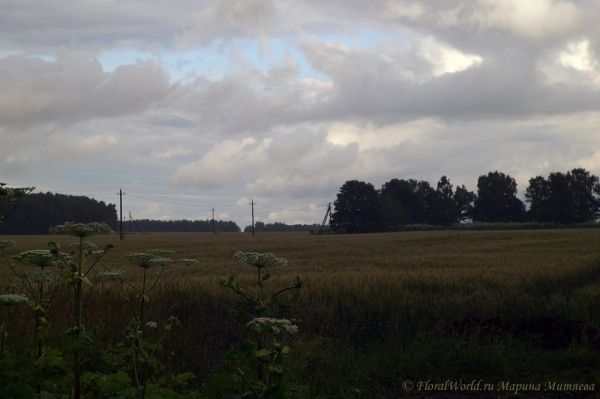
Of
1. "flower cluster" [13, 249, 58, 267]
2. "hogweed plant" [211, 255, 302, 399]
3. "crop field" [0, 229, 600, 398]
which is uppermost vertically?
"flower cluster" [13, 249, 58, 267]

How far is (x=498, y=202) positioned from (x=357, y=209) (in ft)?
108

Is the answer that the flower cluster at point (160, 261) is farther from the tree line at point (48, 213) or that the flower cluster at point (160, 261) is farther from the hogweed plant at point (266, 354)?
the tree line at point (48, 213)

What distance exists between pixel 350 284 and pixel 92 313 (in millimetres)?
6288

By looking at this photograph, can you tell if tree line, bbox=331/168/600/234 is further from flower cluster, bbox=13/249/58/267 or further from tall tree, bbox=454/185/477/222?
flower cluster, bbox=13/249/58/267

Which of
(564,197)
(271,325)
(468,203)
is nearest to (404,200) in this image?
(468,203)

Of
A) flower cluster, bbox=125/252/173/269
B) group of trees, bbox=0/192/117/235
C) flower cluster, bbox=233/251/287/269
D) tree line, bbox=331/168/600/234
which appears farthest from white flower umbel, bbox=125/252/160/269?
group of trees, bbox=0/192/117/235

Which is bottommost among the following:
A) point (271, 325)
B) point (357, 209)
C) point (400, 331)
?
point (400, 331)

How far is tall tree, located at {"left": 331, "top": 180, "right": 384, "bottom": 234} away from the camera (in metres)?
114

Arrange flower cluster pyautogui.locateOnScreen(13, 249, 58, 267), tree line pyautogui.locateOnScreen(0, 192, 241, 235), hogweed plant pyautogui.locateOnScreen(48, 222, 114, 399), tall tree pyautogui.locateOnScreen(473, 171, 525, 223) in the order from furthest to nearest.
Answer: tree line pyautogui.locateOnScreen(0, 192, 241, 235), tall tree pyautogui.locateOnScreen(473, 171, 525, 223), flower cluster pyautogui.locateOnScreen(13, 249, 58, 267), hogweed plant pyautogui.locateOnScreen(48, 222, 114, 399)

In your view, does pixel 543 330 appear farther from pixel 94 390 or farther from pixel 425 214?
pixel 425 214

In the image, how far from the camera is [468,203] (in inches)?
5182

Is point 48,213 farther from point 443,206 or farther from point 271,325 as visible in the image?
point 271,325

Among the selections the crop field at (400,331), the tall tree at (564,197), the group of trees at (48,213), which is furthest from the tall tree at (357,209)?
the crop field at (400,331)

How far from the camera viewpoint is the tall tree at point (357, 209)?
113688 millimetres
